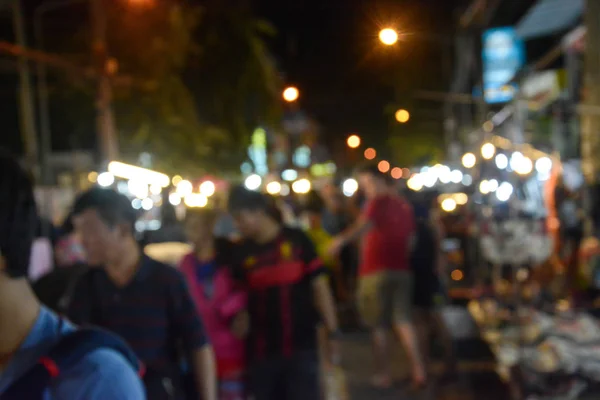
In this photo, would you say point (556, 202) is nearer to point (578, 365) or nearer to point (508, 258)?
point (508, 258)

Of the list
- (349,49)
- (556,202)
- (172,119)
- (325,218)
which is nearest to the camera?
(349,49)

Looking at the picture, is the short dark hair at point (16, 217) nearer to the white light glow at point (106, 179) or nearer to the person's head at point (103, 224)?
the person's head at point (103, 224)

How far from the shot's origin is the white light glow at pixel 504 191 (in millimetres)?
8719

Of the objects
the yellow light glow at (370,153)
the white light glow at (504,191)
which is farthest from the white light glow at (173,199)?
the white light glow at (504,191)

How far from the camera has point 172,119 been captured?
768 inches

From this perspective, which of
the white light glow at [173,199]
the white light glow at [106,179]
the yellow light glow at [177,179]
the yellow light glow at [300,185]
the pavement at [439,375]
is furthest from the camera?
the yellow light glow at [300,185]

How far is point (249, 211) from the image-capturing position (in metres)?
4.79

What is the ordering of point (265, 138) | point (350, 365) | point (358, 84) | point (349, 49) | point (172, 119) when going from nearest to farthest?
point (349, 49), point (358, 84), point (350, 365), point (172, 119), point (265, 138)

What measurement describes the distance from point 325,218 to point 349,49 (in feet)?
24.6

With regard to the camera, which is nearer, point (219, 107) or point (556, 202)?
point (556, 202)

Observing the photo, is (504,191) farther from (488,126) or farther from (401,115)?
(401,115)

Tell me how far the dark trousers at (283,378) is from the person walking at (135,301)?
1.42 meters

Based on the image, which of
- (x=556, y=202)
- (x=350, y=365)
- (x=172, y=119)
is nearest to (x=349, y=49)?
(x=350, y=365)

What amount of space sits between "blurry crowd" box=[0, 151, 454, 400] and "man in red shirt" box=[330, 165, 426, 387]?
14 millimetres
